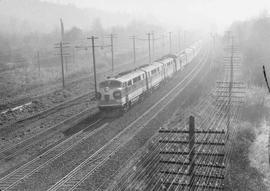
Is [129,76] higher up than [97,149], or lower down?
higher up

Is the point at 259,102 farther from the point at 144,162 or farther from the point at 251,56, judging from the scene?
the point at 251,56

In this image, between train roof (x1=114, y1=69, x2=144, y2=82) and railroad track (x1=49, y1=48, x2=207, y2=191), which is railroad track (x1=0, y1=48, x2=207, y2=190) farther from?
→ train roof (x1=114, y1=69, x2=144, y2=82)

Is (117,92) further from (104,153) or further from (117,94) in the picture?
(104,153)

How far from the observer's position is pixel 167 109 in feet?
86.4

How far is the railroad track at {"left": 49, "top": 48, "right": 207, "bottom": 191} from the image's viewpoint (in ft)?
47.6

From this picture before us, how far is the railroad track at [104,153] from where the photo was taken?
14.5m

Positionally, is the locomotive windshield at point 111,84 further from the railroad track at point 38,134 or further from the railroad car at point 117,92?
the railroad track at point 38,134

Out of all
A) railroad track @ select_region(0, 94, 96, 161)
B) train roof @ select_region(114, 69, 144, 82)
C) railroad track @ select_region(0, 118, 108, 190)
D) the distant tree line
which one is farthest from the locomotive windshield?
the distant tree line

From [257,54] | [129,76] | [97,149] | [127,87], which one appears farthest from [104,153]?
[257,54]

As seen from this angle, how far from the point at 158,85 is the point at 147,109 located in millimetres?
8494

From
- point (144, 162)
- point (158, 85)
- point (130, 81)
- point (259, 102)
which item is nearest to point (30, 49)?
point (158, 85)

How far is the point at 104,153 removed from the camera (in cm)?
1762

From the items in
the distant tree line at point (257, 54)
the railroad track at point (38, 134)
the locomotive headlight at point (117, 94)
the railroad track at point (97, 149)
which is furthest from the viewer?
the distant tree line at point (257, 54)

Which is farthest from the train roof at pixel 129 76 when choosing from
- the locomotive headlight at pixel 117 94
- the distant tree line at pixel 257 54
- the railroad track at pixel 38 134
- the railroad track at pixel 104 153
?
the distant tree line at pixel 257 54
